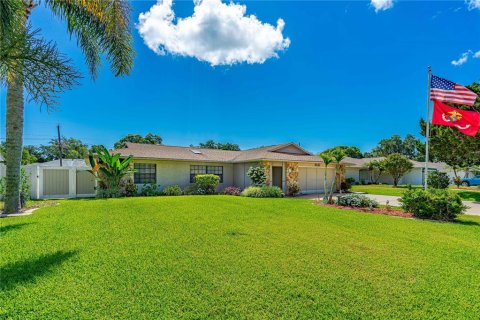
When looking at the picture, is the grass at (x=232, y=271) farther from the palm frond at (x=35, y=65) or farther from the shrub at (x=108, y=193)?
the shrub at (x=108, y=193)

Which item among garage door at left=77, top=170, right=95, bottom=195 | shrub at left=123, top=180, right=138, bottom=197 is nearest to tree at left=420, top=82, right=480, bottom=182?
shrub at left=123, top=180, right=138, bottom=197

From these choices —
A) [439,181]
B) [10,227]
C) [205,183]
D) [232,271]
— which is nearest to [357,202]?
[232,271]

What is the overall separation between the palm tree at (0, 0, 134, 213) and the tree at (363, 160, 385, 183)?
→ 101ft

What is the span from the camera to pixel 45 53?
3037mm

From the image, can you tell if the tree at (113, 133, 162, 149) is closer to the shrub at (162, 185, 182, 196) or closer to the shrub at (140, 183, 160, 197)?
the shrub at (140, 183, 160, 197)

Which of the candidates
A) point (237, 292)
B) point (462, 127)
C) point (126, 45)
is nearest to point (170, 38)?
point (126, 45)

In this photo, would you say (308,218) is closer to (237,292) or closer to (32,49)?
(237,292)

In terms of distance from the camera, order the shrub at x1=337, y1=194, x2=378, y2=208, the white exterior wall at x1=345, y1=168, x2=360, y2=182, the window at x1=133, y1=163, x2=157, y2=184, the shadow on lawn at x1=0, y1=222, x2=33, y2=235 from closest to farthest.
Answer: the shadow on lawn at x1=0, y1=222, x2=33, y2=235, the shrub at x1=337, y1=194, x2=378, y2=208, the window at x1=133, y1=163, x2=157, y2=184, the white exterior wall at x1=345, y1=168, x2=360, y2=182

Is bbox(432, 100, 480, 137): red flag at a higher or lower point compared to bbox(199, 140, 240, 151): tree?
lower

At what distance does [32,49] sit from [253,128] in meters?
29.8

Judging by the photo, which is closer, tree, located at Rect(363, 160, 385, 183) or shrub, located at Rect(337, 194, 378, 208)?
shrub, located at Rect(337, 194, 378, 208)

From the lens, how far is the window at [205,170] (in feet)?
61.6

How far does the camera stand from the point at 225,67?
18.5m

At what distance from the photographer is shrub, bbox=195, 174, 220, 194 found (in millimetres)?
17578
